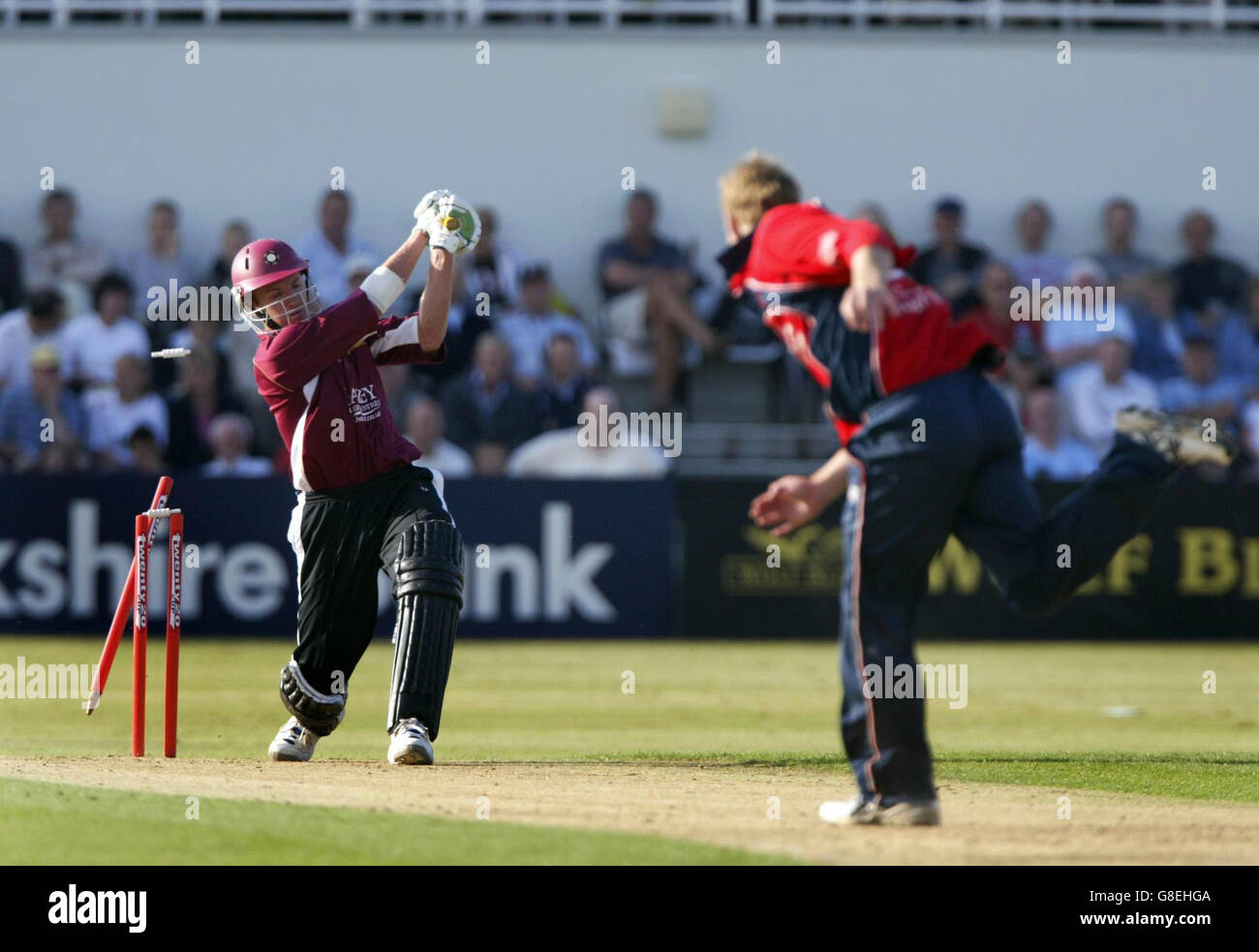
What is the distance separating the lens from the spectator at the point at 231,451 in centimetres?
1758

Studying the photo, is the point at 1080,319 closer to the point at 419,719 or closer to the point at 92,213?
the point at 92,213

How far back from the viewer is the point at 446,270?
27.2ft

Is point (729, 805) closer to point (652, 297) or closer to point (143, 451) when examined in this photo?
point (143, 451)

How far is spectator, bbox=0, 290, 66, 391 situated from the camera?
1783 cm

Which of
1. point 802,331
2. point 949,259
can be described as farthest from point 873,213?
point 802,331

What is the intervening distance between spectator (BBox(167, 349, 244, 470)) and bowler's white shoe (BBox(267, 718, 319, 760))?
9.34 metres

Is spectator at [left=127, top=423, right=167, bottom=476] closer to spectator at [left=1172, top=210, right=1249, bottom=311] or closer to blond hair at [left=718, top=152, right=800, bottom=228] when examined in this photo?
spectator at [left=1172, top=210, right=1249, bottom=311]

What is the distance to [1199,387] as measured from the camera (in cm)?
1922

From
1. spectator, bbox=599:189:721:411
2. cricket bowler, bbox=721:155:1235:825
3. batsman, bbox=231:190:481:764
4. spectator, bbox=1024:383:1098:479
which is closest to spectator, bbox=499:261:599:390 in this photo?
spectator, bbox=599:189:721:411

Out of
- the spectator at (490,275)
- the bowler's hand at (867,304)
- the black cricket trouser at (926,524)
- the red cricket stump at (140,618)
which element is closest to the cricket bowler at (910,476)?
the black cricket trouser at (926,524)

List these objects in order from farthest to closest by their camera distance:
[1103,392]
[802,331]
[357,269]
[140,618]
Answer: [1103,392] → [357,269] → [140,618] → [802,331]

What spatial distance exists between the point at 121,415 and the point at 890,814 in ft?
42.3
